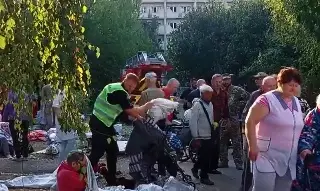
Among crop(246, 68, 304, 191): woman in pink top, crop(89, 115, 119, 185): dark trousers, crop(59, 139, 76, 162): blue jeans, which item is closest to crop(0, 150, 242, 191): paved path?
crop(59, 139, 76, 162): blue jeans

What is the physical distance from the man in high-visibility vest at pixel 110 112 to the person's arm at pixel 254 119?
114 inches

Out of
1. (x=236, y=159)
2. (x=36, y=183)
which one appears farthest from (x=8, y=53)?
(x=236, y=159)

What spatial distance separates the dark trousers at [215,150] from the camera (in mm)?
11086

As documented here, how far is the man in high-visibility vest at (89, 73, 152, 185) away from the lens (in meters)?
8.87

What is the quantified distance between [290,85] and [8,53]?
2808 millimetres

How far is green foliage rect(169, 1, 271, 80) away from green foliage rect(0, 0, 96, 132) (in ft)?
105

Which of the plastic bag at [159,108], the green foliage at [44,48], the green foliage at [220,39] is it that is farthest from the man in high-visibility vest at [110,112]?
the green foliage at [220,39]

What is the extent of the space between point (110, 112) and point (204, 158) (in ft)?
7.48

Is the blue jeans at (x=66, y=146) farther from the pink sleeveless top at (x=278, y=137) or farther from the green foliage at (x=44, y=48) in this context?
the green foliage at (x=44, y=48)

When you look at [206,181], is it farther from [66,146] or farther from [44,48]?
[44,48]

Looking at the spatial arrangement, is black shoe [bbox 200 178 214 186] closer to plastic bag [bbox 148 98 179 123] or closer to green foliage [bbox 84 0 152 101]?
plastic bag [bbox 148 98 179 123]

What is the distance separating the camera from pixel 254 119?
614cm

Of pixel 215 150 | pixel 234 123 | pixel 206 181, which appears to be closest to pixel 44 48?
pixel 206 181

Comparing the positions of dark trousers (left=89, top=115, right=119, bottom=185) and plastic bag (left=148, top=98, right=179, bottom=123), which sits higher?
plastic bag (left=148, top=98, right=179, bottom=123)
